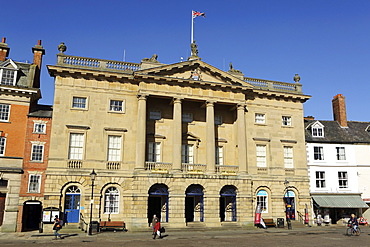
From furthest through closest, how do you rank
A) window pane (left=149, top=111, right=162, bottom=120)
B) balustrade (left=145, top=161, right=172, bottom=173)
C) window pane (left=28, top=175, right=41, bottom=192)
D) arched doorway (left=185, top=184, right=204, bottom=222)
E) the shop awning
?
the shop awning → window pane (left=149, top=111, right=162, bottom=120) → arched doorway (left=185, top=184, right=204, bottom=222) → balustrade (left=145, top=161, right=172, bottom=173) → window pane (left=28, top=175, right=41, bottom=192)

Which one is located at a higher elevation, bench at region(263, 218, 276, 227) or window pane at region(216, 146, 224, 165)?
window pane at region(216, 146, 224, 165)

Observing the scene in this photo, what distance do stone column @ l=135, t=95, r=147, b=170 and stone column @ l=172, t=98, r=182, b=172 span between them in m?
2.87

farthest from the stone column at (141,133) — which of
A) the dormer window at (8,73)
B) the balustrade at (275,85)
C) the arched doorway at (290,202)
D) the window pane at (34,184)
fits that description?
the arched doorway at (290,202)

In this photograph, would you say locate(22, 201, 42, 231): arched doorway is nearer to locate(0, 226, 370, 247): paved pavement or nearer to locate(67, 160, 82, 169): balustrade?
locate(0, 226, 370, 247): paved pavement

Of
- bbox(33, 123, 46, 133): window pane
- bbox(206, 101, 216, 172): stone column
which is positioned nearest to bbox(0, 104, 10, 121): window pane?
bbox(33, 123, 46, 133): window pane

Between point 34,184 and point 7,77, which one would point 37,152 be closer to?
point 34,184

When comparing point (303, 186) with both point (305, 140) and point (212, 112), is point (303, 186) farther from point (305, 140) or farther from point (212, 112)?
point (212, 112)

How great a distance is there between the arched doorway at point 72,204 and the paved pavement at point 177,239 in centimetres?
139

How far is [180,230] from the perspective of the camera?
99.5 ft

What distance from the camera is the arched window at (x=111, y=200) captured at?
102 ft

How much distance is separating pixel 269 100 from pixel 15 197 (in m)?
26.3

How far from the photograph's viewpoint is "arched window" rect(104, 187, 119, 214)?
30939 millimetres

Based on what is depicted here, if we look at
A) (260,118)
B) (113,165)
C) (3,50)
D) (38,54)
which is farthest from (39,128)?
(260,118)

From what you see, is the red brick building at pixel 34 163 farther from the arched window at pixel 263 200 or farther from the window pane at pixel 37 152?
the arched window at pixel 263 200
